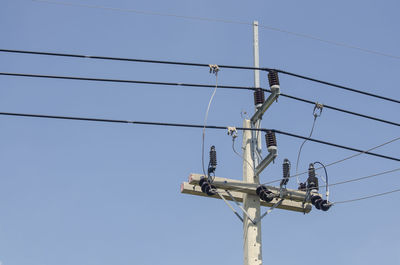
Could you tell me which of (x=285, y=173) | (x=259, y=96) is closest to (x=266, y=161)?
(x=285, y=173)

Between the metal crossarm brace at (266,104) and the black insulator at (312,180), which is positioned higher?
the metal crossarm brace at (266,104)

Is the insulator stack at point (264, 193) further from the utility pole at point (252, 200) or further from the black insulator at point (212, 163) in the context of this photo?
the black insulator at point (212, 163)

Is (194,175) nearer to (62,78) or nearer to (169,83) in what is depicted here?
(169,83)

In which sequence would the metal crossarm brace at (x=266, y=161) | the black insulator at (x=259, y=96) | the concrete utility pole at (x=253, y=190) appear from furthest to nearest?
1. the black insulator at (x=259, y=96)
2. the metal crossarm brace at (x=266, y=161)
3. the concrete utility pole at (x=253, y=190)

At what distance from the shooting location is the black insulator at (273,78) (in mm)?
14414

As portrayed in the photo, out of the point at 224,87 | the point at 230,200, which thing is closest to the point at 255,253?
the point at 230,200

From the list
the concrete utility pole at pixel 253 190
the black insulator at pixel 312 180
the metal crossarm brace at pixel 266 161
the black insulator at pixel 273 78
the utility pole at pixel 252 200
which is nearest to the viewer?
the utility pole at pixel 252 200

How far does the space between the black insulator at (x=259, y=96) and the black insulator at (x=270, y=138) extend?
812 mm

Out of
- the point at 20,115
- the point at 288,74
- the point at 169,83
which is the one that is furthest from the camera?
the point at 288,74

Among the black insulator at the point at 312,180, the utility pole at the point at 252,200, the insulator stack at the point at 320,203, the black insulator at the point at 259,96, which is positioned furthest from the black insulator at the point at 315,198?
the black insulator at the point at 259,96

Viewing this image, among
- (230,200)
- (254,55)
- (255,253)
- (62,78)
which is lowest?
(255,253)

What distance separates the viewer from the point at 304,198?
14.1 metres

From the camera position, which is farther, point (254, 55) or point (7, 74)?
point (254, 55)

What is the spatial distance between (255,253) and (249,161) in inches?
80.2
